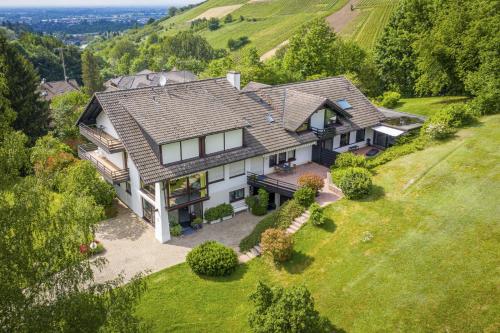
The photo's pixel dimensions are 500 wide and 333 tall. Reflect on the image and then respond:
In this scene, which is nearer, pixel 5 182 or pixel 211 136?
pixel 5 182

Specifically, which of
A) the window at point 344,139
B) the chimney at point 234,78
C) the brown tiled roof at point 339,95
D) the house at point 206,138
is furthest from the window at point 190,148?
the window at point 344,139

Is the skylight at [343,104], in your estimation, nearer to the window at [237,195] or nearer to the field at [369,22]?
the window at [237,195]

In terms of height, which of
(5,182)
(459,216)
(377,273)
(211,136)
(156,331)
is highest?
(5,182)

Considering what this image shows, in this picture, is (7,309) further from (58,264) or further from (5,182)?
(5,182)

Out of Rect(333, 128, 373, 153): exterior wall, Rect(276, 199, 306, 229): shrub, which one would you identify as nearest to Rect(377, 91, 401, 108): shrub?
Rect(333, 128, 373, 153): exterior wall

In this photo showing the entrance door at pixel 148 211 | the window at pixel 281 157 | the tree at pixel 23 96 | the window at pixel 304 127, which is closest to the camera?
the entrance door at pixel 148 211

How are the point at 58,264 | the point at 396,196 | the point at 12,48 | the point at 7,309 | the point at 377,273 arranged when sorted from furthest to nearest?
1. the point at 12,48
2. the point at 396,196
3. the point at 377,273
4. the point at 58,264
5. the point at 7,309

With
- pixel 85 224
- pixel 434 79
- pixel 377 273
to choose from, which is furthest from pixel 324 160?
pixel 85 224
